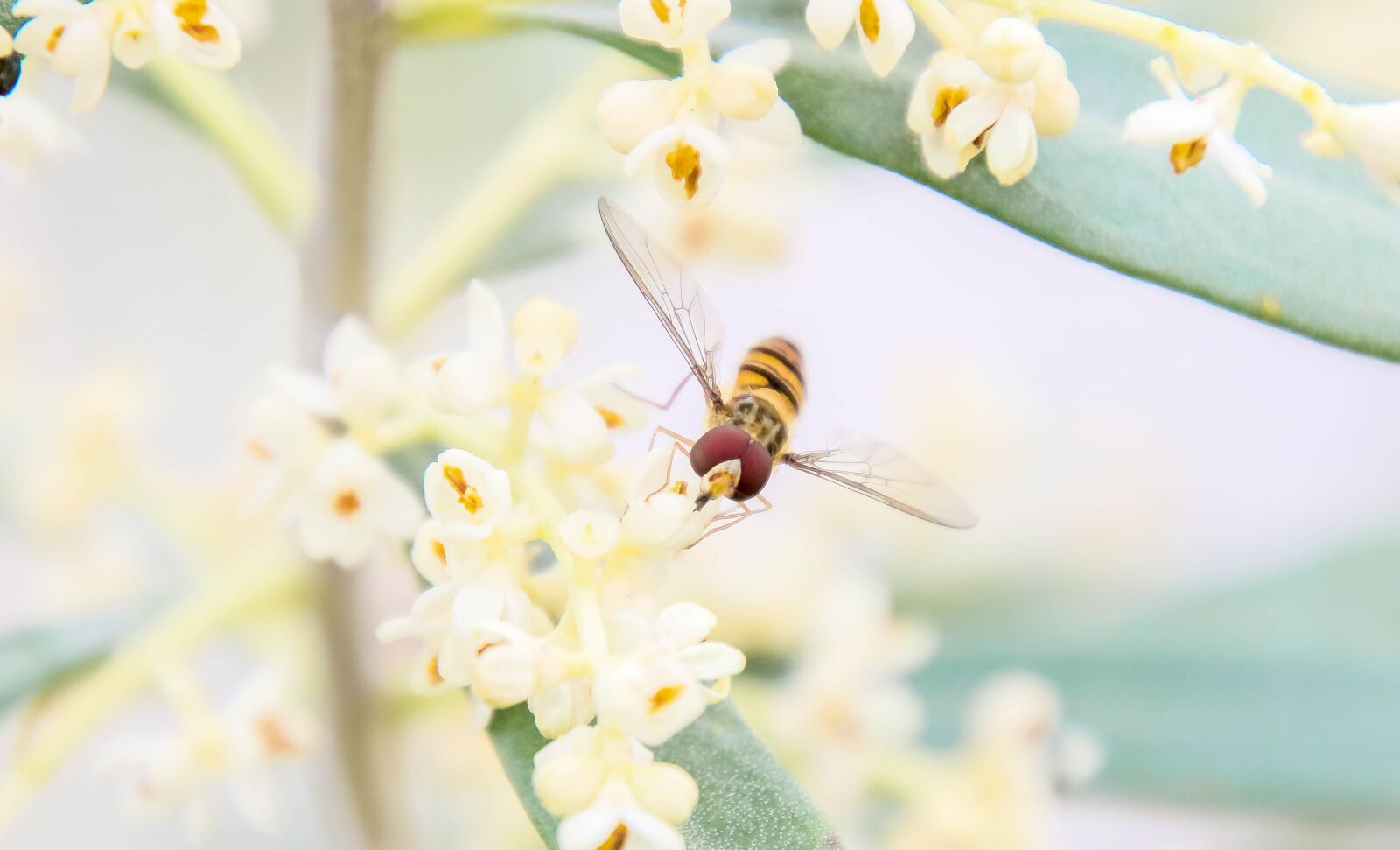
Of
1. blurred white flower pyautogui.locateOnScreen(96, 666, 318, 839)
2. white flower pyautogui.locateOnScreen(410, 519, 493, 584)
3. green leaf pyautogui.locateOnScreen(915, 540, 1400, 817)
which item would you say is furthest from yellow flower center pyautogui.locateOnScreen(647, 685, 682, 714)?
green leaf pyautogui.locateOnScreen(915, 540, 1400, 817)

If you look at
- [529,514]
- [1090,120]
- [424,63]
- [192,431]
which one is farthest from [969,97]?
[192,431]

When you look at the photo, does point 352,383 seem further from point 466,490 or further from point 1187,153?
point 1187,153

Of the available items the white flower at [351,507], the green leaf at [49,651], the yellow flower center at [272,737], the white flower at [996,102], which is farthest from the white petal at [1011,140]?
the green leaf at [49,651]

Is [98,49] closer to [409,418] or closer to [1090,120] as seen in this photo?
[409,418]

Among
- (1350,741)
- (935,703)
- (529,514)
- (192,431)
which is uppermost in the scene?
(192,431)

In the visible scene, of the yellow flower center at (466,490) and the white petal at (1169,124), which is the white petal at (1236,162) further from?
the yellow flower center at (466,490)

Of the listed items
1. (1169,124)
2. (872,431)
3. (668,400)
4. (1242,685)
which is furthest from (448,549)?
(872,431)
